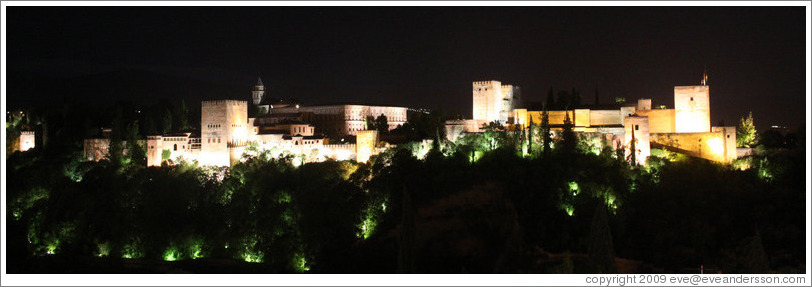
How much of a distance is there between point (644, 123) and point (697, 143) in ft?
9.91

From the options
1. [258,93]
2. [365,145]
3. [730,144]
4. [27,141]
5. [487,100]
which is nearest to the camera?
[730,144]

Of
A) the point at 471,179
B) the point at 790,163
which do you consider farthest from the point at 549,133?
the point at 790,163

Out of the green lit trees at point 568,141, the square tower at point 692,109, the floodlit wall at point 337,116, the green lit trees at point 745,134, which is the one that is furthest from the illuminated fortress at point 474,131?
the floodlit wall at point 337,116

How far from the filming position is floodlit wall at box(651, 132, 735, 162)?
1547 inches

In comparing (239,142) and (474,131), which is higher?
(474,131)

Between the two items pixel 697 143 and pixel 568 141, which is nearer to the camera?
pixel 568 141

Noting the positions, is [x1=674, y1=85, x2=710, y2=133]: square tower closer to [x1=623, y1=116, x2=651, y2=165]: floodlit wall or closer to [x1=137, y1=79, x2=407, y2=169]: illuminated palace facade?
[x1=623, y1=116, x2=651, y2=165]: floodlit wall

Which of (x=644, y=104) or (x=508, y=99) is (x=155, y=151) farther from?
(x=644, y=104)

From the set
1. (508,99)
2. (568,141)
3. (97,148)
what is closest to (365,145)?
(568,141)

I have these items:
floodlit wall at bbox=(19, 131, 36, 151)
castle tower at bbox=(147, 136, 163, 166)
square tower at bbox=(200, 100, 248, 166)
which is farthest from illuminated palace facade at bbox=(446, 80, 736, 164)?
floodlit wall at bbox=(19, 131, 36, 151)

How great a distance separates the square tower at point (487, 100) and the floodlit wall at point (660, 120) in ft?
26.6

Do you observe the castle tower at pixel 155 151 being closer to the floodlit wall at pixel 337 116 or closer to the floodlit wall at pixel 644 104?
the floodlit wall at pixel 337 116

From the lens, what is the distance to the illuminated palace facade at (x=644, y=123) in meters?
39.1

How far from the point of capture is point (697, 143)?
39.9m
